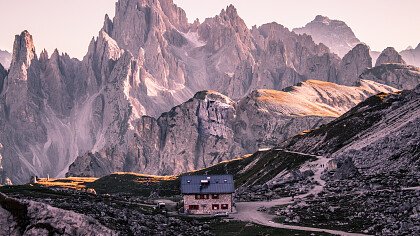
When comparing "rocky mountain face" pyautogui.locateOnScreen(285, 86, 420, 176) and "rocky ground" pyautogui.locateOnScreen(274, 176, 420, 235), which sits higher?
"rocky mountain face" pyautogui.locateOnScreen(285, 86, 420, 176)

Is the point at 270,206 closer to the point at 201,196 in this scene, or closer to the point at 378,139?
the point at 201,196

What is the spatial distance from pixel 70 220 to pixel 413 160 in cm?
7075

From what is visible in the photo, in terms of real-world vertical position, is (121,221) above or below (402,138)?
below

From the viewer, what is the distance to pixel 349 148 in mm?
149000

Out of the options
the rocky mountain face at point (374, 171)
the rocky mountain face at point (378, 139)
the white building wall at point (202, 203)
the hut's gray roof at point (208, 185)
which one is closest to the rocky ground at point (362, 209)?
the rocky mountain face at point (374, 171)

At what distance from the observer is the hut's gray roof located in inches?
4630

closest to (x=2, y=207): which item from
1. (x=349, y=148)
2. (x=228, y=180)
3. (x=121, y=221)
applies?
(x=121, y=221)

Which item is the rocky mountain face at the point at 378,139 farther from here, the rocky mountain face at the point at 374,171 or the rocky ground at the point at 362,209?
the rocky ground at the point at 362,209

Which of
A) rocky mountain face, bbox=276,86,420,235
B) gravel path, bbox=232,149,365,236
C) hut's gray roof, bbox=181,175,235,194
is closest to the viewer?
rocky mountain face, bbox=276,86,420,235

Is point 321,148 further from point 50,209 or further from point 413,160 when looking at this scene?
point 50,209

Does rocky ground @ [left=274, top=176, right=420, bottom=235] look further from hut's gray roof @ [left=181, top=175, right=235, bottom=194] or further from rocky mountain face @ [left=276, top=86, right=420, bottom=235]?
hut's gray roof @ [left=181, top=175, right=235, bottom=194]

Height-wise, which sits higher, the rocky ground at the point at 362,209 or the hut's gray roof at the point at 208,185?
the hut's gray roof at the point at 208,185

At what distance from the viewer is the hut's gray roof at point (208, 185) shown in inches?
4630

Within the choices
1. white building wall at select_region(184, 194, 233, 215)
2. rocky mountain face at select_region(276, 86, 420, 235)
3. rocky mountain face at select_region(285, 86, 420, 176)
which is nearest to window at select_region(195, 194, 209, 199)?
white building wall at select_region(184, 194, 233, 215)
